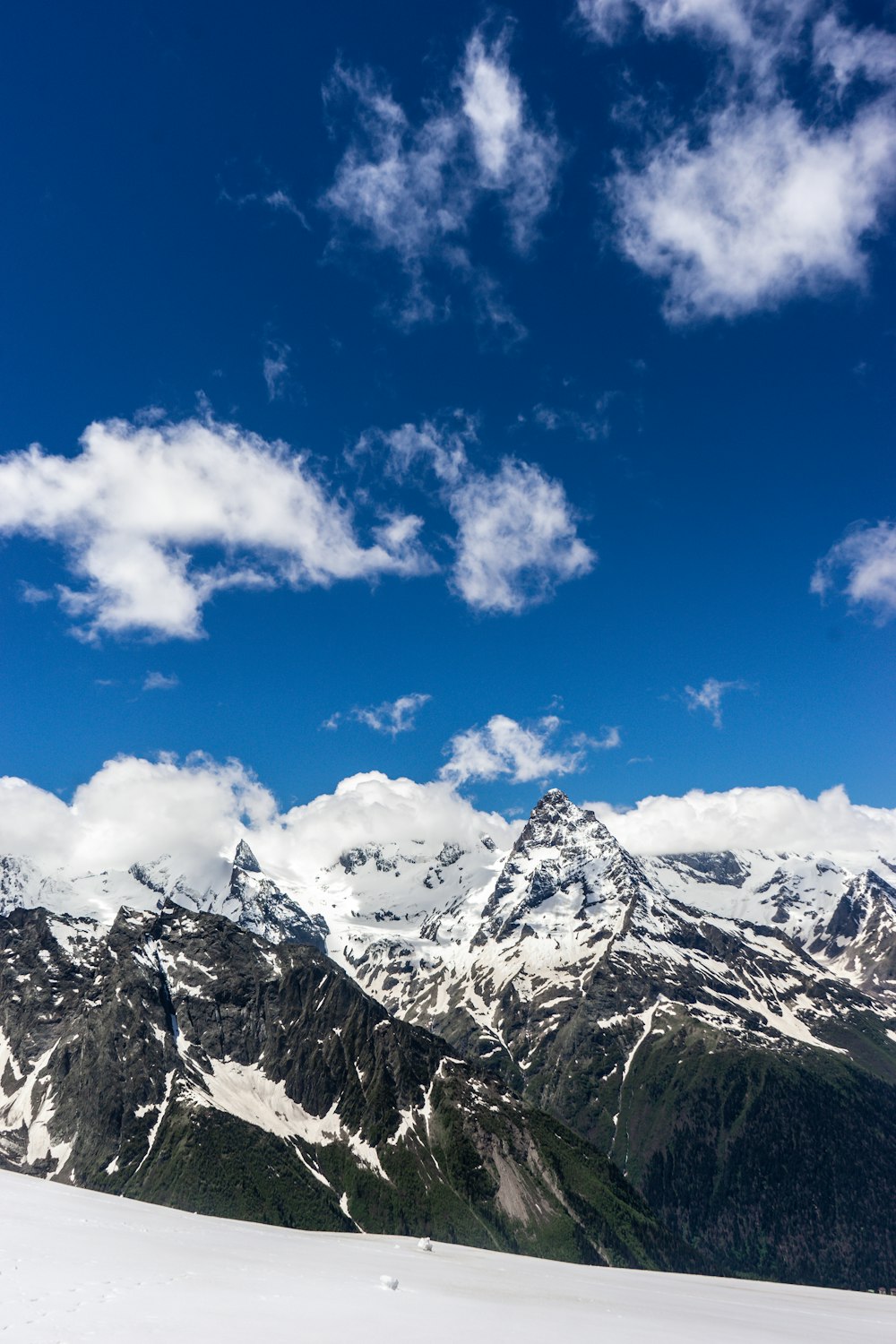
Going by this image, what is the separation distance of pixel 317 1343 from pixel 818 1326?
34591 millimetres

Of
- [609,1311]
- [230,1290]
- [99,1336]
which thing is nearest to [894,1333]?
[609,1311]

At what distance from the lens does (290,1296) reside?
95.0ft

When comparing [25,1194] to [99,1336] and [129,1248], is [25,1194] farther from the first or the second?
[99,1336]

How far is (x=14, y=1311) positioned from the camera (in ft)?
72.1

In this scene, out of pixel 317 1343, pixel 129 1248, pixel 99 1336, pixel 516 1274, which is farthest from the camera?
pixel 516 1274

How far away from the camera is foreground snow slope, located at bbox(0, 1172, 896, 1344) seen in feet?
75.2

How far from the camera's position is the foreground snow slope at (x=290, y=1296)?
22922mm

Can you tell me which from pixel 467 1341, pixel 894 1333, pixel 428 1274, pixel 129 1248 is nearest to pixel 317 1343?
pixel 467 1341

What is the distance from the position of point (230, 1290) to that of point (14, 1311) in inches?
347

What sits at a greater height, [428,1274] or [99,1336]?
[99,1336]

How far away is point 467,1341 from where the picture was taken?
967 inches

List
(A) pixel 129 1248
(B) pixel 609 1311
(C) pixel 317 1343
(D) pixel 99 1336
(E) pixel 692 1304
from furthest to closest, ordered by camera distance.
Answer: (E) pixel 692 1304, (B) pixel 609 1311, (A) pixel 129 1248, (C) pixel 317 1343, (D) pixel 99 1336

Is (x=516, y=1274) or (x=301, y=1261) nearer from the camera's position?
(x=301, y=1261)

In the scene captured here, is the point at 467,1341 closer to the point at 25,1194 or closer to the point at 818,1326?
the point at 818,1326
